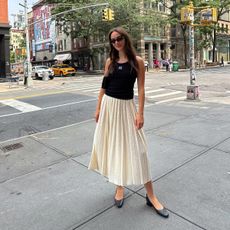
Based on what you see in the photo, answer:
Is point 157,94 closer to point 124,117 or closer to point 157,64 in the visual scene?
point 124,117

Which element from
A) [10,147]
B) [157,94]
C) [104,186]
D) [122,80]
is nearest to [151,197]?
[104,186]

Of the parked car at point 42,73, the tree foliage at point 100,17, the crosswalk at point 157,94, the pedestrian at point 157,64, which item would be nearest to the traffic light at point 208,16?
the crosswalk at point 157,94

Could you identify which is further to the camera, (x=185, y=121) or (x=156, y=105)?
(x=156, y=105)

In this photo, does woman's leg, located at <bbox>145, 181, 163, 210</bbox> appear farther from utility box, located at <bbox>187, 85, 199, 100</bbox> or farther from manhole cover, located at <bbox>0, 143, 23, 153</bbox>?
utility box, located at <bbox>187, 85, 199, 100</bbox>

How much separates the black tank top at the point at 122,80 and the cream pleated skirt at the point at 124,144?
64mm

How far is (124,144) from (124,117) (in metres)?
0.28

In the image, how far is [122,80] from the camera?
2.98m

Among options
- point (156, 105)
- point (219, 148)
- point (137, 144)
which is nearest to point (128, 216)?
point (137, 144)

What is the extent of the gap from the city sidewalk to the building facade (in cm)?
2529

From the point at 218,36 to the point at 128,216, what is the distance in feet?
205

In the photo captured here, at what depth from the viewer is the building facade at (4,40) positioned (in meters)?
28.4

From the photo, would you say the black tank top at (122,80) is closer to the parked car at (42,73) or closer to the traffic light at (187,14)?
the traffic light at (187,14)

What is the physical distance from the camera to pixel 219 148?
5117 mm

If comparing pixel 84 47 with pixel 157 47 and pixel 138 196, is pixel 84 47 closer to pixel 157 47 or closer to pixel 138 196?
pixel 157 47
